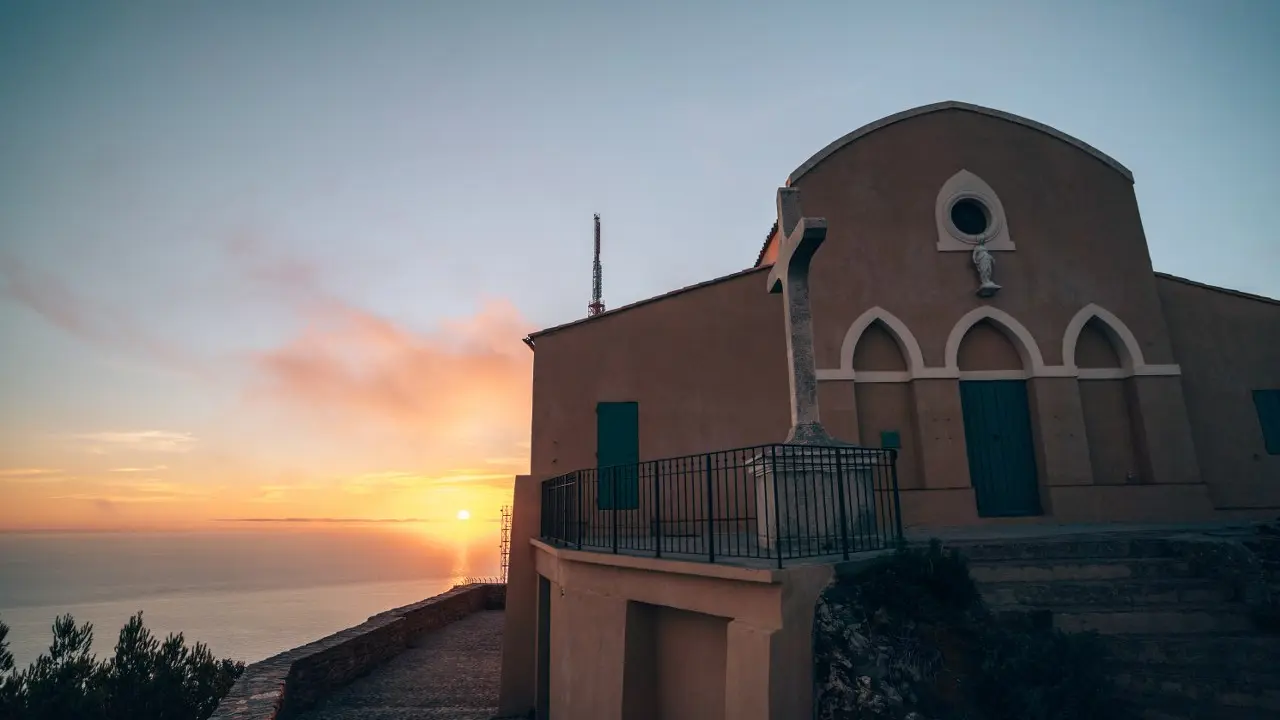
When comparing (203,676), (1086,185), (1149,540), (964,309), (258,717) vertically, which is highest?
(1086,185)

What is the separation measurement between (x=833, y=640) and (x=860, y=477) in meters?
2.40

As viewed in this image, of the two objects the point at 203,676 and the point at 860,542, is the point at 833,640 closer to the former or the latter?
the point at 860,542

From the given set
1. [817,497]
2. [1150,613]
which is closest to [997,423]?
[1150,613]

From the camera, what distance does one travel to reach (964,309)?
11375mm

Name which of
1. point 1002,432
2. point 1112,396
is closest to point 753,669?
point 1002,432

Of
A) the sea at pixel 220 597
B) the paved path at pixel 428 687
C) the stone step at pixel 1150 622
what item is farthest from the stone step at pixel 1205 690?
the sea at pixel 220 597

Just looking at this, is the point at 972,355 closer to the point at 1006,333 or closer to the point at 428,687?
the point at 1006,333

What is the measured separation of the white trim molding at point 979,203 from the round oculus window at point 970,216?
2.3 inches

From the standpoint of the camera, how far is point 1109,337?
1150 cm

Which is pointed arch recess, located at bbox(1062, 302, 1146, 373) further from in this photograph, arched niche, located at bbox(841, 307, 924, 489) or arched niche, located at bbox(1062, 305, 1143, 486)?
arched niche, located at bbox(841, 307, 924, 489)

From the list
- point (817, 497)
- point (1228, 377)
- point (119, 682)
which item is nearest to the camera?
point (817, 497)

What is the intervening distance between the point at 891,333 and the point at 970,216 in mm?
3162

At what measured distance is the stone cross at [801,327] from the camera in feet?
24.1

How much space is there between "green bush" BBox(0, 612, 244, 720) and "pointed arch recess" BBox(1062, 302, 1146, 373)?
1893 cm
